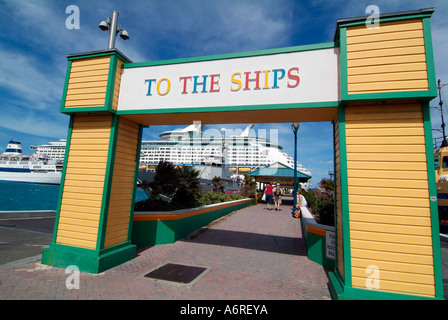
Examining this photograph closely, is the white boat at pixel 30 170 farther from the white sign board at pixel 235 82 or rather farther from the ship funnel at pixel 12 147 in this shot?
the white sign board at pixel 235 82

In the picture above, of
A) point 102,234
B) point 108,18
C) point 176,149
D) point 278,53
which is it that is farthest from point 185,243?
point 176,149

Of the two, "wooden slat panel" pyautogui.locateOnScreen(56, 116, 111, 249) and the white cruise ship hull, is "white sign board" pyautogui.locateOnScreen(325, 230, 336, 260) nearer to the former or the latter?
"wooden slat panel" pyautogui.locateOnScreen(56, 116, 111, 249)

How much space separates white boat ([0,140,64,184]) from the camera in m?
58.6

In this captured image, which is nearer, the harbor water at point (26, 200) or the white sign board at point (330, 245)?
the white sign board at point (330, 245)

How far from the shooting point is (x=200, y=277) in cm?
412

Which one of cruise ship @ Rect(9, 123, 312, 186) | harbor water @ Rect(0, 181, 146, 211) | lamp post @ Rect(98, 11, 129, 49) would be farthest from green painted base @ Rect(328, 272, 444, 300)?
cruise ship @ Rect(9, 123, 312, 186)

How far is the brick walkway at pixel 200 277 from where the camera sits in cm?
346

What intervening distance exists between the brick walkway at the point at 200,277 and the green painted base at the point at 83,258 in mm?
112

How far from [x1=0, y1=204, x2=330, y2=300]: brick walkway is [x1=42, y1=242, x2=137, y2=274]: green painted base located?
0.11 m

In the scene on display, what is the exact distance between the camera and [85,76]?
4867 mm

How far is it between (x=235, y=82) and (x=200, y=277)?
3.67 metres

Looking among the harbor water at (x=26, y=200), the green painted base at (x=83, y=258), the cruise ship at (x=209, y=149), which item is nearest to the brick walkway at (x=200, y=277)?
the green painted base at (x=83, y=258)

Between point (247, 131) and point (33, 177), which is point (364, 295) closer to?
point (33, 177)

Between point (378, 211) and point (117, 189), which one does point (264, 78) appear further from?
point (117, 189)
